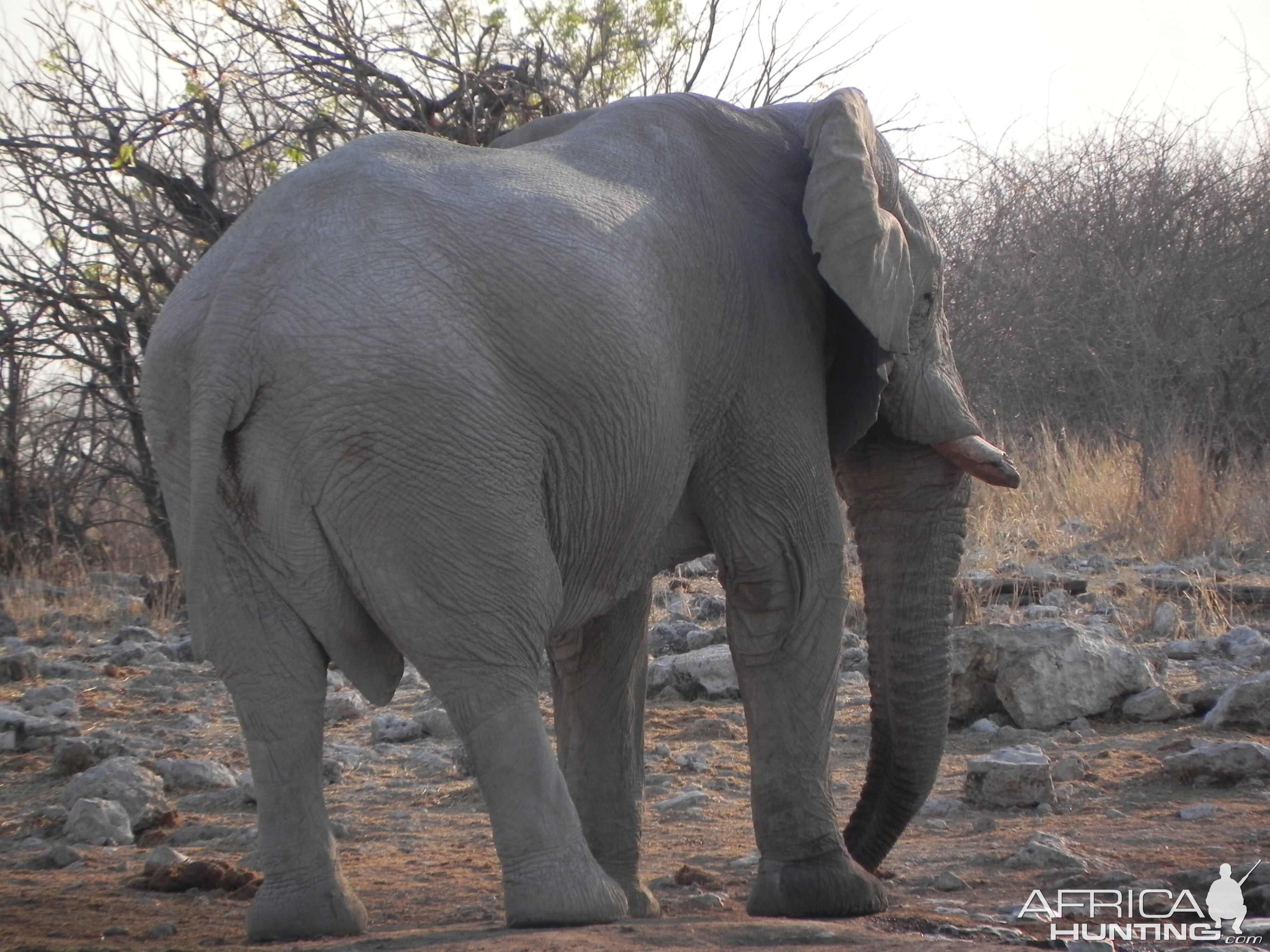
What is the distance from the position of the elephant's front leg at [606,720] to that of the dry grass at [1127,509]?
240 inches

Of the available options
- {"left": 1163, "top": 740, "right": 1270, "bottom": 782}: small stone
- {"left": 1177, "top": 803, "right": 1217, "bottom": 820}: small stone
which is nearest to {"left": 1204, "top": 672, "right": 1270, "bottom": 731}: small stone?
{"left": 1163, "top": 740, "right": 1270, "bottom": 782}: small stone

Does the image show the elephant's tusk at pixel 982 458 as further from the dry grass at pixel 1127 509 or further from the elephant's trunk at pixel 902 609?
the dry grass at pixel 1127 509

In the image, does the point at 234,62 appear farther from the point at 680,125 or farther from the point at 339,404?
the point at 339,404

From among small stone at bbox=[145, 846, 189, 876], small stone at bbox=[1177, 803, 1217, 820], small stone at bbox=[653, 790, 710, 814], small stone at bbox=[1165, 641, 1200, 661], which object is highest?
small stone at bbox=[1165, 641, 1200, 661]

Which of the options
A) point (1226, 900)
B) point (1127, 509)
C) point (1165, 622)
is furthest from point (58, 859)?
point (1127, 509)

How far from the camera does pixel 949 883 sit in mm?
4543

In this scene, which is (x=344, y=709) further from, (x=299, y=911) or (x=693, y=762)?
(x=299, y=911)

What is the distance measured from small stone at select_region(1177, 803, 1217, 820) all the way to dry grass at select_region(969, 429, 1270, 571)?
5226mm

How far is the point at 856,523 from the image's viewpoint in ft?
16.4

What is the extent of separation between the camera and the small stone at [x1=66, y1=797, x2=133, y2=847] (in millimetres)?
5207

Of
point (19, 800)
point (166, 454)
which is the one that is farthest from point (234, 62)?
point (166, 454)

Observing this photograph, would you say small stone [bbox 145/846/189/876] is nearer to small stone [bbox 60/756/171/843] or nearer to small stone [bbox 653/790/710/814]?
small stone [bbox 60/756/171/843]

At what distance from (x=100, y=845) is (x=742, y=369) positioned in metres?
2.69

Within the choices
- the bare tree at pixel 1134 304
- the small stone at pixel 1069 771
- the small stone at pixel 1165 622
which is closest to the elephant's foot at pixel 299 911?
the small stone at pixel 1069 771
